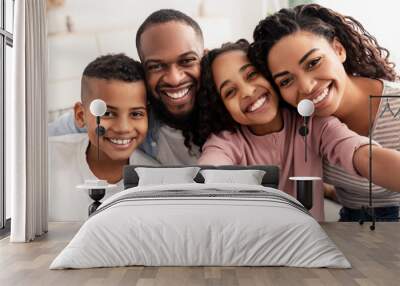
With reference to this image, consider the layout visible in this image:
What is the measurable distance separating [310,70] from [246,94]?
0.79 m

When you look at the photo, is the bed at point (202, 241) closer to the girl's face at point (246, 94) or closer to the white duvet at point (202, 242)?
the white duvet at point (202, 242)

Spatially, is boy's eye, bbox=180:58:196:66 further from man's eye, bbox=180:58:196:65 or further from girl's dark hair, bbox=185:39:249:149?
girl's dark hair, bbox=185:39:249:149

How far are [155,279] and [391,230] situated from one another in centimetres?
345

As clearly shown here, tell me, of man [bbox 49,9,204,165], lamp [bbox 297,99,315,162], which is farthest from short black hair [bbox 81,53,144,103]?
lamp [bbox 297,99,315,162]

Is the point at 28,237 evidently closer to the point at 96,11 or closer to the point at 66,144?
the point at 66,144

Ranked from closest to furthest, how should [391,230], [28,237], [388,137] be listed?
[28,237] → [391,230] → [388,137]

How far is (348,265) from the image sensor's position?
14.5ft

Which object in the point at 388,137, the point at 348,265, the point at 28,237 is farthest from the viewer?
the point at 388,137

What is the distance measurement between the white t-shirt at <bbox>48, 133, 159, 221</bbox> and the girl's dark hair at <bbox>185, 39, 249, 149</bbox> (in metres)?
1.46

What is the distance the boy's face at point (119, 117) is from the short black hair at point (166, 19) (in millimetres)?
485

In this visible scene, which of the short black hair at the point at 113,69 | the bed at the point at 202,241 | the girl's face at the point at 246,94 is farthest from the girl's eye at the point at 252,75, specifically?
the bed at the point at 202,241

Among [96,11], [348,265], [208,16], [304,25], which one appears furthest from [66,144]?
[348,265]

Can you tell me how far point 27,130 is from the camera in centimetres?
609

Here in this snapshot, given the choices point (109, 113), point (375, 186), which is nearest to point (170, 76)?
point (109, 113)
